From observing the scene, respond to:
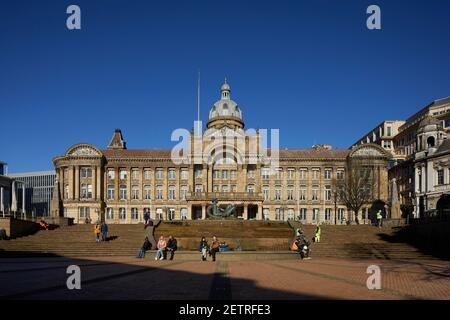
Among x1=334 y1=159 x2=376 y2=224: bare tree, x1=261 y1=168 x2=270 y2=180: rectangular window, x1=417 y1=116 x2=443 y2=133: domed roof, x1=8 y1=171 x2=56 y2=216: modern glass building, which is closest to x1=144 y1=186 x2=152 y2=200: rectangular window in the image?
x1=261 y1=168 x2=270 y2=180: rectangular window

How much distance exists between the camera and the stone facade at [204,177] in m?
92.9

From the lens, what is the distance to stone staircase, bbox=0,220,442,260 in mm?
36812

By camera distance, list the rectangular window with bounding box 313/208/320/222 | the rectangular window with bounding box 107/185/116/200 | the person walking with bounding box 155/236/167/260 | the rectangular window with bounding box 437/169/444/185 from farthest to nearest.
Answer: the rectangular window with bounding box 107/185/116/200, the rectangular window with bounding box 313/208/320/222, the rectangular window with bounding box 437/169/444/185, the person walking with bounding box 155/236/167/260

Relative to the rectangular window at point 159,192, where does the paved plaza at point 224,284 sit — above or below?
below

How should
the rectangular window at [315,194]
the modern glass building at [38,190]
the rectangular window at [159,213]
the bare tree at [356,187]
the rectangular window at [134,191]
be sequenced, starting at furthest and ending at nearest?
1. the modern glass building at [38,190]
2. the rectangular window at [134,191]
3. the rectangular window at [315,194]
4. the rectangular window at [159,213]
5. the bare tree at [356,187]

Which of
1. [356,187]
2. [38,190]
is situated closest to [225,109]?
[356,187]

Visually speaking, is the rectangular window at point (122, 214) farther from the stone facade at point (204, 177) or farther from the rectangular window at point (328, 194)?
the rectangular window at point (328, 194)

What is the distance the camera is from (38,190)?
17550 cm

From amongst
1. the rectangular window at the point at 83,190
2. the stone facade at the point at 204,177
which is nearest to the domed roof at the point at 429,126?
the stone facade at the point at 204,177

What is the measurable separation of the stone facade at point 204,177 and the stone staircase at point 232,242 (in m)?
39.5

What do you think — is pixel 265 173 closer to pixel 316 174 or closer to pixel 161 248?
pixel 316 174

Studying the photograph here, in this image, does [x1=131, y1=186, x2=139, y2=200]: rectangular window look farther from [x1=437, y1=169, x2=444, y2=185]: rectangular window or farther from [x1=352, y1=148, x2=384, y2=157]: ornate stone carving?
[x1=437, y1=169, x2=444, y2=185]: rectangular window

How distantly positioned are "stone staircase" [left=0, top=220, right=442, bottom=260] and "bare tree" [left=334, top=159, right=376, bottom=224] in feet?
84.1

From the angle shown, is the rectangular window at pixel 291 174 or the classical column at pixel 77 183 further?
the rectangular window at pixel 291 174
